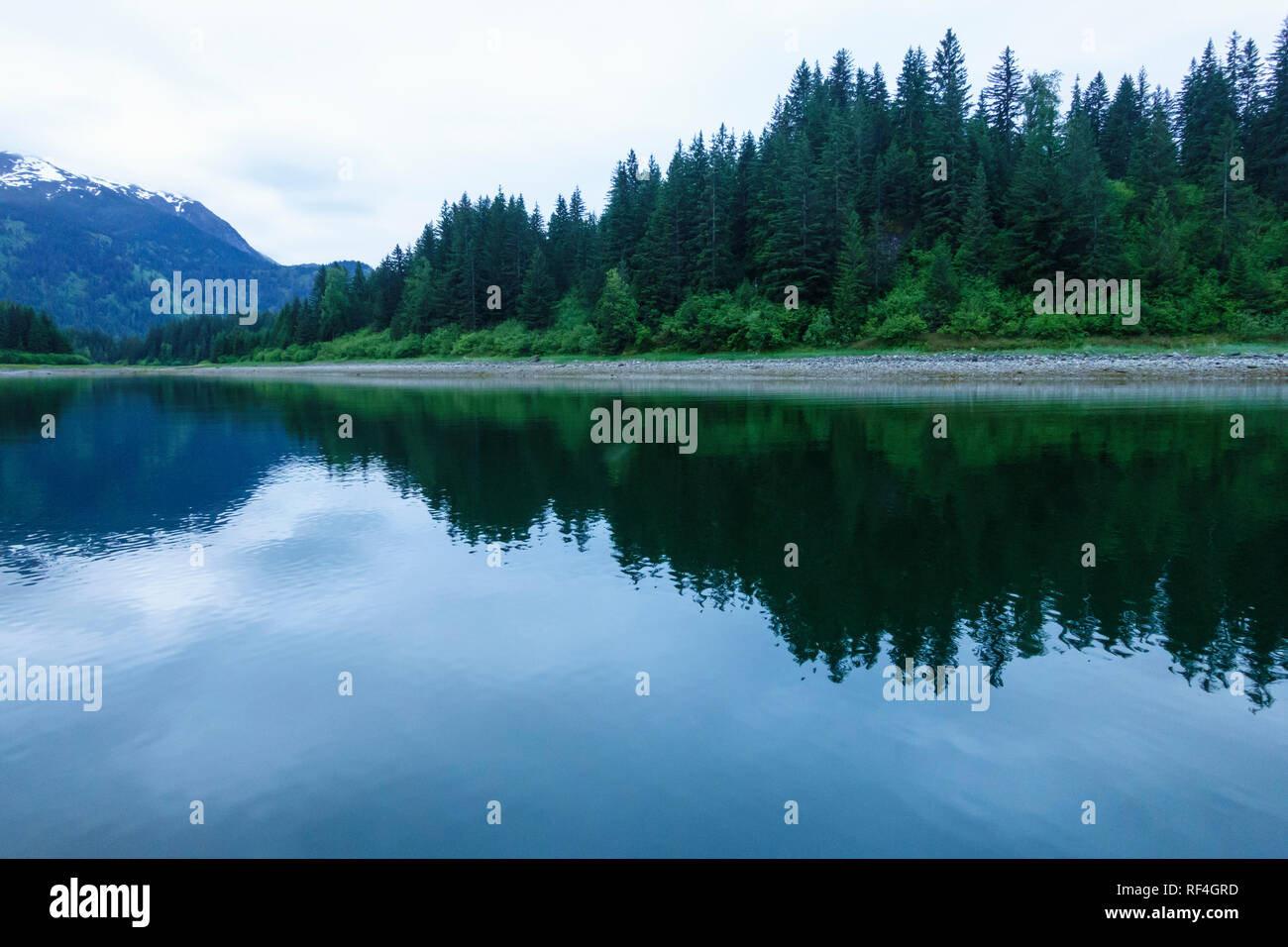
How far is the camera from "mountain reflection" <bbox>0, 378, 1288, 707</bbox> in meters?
11.9

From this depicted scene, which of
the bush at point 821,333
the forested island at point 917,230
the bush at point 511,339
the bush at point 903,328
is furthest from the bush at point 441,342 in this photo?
the bush at point 903,328

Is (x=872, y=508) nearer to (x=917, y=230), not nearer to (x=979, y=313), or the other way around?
(x=979, y=313)

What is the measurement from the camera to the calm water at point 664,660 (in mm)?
7348

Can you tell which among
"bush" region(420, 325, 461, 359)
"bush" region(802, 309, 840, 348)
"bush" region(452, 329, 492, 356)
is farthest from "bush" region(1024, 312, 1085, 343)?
"bush" region(420, 325, 461, 359)

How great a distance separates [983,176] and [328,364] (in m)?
105

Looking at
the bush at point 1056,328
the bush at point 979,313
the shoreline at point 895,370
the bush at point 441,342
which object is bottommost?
the shoreline at point 895,370

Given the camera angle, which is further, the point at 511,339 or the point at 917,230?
the point at 511,339

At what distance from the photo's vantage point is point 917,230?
85188mm

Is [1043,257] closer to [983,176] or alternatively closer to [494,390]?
[983,176]

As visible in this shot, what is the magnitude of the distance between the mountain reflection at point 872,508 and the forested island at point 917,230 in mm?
33885

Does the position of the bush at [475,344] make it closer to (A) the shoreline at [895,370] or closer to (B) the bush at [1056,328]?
(A) the shoreline at [895,370]

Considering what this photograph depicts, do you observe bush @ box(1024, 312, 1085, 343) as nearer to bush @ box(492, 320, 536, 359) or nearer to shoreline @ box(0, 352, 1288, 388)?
shoreline @ box(0, 352, 1288, 388)

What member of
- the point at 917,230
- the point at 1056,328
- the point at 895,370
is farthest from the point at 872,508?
the point at 917,230

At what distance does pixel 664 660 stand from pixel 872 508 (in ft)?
34.3
